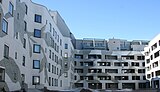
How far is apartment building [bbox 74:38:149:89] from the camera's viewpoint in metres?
101

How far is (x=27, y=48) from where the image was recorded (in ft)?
149

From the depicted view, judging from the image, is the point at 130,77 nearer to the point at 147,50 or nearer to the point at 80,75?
the point at 147,50

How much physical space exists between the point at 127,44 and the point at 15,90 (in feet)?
286

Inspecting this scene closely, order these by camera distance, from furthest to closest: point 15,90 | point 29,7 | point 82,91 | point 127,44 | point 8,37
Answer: point 127,44, point 29,7, point 15,90, point 8,37, point 82,91

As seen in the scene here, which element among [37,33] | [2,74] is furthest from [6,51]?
[37,33]

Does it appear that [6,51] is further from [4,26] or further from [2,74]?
[4,26]

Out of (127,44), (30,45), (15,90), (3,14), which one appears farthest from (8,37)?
(127,44)

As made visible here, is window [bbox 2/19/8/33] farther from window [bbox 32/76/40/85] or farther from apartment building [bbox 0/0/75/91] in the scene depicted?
window [bbox 32/76/40/85]

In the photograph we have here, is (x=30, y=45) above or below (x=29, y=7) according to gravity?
below

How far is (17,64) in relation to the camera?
3781 centimetres

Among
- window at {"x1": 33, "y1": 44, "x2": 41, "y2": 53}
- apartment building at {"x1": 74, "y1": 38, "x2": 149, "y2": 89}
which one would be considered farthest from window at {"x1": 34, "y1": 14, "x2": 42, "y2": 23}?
apartment building at {"x1": 74, "y1": 38, "x2": 149, "y2": 89}

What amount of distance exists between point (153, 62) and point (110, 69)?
19238 millimetres

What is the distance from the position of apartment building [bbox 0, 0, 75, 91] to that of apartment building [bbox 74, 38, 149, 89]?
2595 centimetres

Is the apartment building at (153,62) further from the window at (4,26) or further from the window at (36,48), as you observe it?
the window at (4,26)
